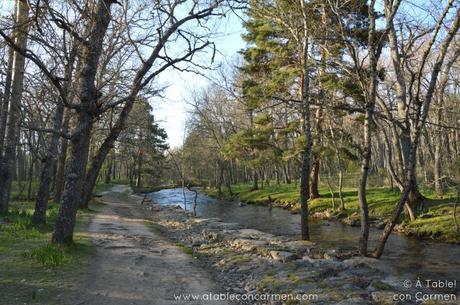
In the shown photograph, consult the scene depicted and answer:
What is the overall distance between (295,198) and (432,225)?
13056 millimetres

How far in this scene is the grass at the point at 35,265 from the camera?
246 inches

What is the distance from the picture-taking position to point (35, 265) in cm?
768

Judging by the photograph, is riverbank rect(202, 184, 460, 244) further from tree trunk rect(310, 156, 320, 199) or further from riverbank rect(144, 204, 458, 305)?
riverbank rect(144, 204, 458, 305)

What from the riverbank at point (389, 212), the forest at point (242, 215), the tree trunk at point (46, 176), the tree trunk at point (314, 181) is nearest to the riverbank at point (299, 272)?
the forest at point (242, 215)

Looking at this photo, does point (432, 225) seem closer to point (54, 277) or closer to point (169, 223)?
point (169, 223)

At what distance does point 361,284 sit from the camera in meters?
7.67

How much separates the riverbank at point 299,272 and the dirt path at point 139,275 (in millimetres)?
521

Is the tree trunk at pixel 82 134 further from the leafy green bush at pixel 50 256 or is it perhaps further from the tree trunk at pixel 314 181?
the tree trunk at pixel 314 181

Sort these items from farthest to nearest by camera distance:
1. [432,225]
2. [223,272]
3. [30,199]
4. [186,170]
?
[186,170], [30,199], [432,225], [223,272]

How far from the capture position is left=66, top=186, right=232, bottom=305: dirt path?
21.4 feet

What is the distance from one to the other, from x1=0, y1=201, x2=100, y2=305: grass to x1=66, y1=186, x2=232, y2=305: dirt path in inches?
12.4

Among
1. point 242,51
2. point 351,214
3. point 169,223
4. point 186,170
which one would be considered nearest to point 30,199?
point 169,223

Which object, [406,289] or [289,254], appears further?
[289,254]

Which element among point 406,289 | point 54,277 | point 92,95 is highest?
point 92,95
